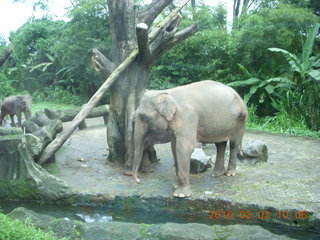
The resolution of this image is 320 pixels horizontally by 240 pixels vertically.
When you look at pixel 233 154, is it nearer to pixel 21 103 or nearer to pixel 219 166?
pixel 219 166

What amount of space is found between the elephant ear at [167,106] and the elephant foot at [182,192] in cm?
105

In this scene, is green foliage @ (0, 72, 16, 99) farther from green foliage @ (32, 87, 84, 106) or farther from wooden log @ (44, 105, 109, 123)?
wooden log @ (44, 105, 109, 123)

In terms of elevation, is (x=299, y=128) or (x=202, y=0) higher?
(x=202, y=0)

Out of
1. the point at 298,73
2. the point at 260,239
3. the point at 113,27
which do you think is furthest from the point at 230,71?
the point at 260,239

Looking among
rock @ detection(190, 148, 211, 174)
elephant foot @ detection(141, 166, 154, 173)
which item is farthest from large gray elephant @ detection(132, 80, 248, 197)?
elephant foot @ detection(141, 166, 154, 173)

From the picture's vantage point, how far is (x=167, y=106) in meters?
5.82

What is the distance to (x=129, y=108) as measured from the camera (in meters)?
7.65

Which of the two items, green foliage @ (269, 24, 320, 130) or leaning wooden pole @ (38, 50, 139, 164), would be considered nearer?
leaning wooden pole @ (38, 50, 139, 164)

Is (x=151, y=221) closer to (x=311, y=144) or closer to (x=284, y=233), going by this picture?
(x=284, y=233)

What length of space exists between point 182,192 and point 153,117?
4.02ft

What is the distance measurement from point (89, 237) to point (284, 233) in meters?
2.43

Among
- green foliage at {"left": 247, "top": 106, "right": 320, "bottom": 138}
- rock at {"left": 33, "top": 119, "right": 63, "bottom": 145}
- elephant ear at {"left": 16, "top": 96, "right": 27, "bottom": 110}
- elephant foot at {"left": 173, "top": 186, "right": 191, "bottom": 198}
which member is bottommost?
green foliage at {"left": 247, "top": 106, "right": 320, "bottom": 138}

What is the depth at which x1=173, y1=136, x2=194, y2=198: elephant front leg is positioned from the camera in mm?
5727

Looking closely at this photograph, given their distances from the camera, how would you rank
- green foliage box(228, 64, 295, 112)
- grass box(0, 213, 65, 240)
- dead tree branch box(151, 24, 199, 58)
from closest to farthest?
1. grass box(0, 213, 65, 240)
2. dead tree branch box(151, 24, 199, 58)
3. green foliage box(228, 64, 295, 112)
